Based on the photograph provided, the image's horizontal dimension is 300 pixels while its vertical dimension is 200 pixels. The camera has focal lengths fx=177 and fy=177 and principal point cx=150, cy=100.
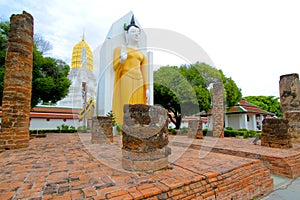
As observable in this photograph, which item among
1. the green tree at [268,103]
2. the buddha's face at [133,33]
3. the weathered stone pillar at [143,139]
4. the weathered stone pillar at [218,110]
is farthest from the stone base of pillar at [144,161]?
the green tree at [268,103]

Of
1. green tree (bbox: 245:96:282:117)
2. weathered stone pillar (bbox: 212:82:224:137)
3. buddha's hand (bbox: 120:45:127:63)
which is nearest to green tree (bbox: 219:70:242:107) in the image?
weathered stone pillar (bbox: 212:82:224:137)

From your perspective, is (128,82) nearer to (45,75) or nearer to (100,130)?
(45,75)

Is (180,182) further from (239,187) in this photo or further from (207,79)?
(207,79)

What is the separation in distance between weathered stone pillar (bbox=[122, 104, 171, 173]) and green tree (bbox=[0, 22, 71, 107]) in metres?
8.07

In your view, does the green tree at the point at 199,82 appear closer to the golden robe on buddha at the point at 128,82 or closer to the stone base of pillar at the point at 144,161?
the golden robe on buddha at the point at 128,82

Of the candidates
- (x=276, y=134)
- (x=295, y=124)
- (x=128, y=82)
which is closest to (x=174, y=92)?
(x=128, y=82)

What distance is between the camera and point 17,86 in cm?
514

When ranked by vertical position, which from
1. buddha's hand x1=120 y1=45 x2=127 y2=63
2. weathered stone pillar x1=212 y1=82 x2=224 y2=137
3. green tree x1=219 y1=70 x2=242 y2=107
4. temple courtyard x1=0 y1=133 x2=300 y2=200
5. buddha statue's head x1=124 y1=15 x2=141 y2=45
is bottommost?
temple courtyard x1=0 y1=133 x2=300 y2=200

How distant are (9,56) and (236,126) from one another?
18.2 metres

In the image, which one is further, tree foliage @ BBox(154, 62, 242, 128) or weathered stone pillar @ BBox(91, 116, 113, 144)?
tree foliage @ BBox(154, 62, 242, 128)

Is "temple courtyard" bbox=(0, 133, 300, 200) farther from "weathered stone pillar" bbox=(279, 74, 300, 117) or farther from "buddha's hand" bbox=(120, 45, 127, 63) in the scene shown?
"buddha's hand" bbox=(120, 45, 127, 63)

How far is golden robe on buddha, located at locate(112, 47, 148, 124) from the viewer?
11422 millimetres

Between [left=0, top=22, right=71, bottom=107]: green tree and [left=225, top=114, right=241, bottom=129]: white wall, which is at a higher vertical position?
[left=0, top=22, right=71, bottom=107]: green tree

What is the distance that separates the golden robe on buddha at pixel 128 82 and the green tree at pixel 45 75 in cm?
307
